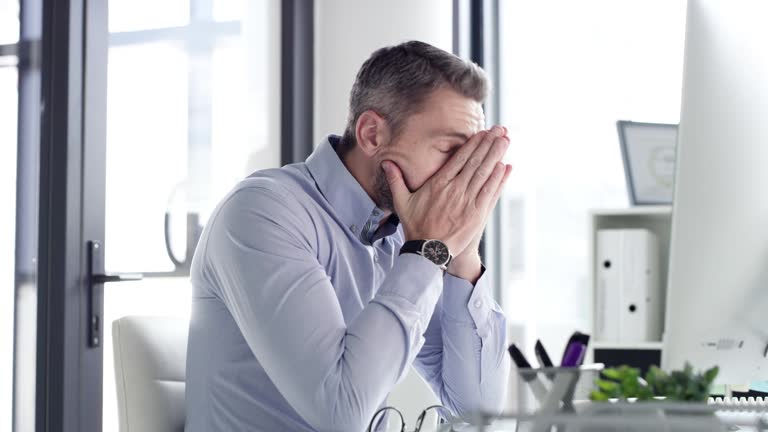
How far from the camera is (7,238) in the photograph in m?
1.80

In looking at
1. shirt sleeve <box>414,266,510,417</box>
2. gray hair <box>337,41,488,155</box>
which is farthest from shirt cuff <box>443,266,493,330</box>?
gray hair <box>337,41,488,155</box>

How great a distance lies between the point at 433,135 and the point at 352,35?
5.60 feet

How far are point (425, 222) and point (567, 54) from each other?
2.01m

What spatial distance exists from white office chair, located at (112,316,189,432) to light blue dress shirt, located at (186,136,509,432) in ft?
Result: 0.18

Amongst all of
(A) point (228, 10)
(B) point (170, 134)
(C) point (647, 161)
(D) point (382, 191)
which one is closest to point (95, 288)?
(B) point (170, 134)

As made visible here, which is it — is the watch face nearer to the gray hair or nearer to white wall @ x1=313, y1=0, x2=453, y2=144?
the gray hair

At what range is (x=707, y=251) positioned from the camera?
101cm

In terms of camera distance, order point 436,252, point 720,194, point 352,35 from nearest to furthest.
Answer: point 720,194, point 436,252, point 352,35

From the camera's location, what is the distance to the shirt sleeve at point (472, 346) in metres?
1.44

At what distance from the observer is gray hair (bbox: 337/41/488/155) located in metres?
1.46

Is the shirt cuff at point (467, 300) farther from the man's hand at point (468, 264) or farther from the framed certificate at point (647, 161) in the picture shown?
the framed certificate at point (647, 161)

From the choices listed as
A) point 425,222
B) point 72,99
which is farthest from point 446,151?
point 72,99

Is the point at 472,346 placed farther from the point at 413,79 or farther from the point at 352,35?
the point at 352,35

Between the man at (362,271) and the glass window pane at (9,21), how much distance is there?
0.78 meters
